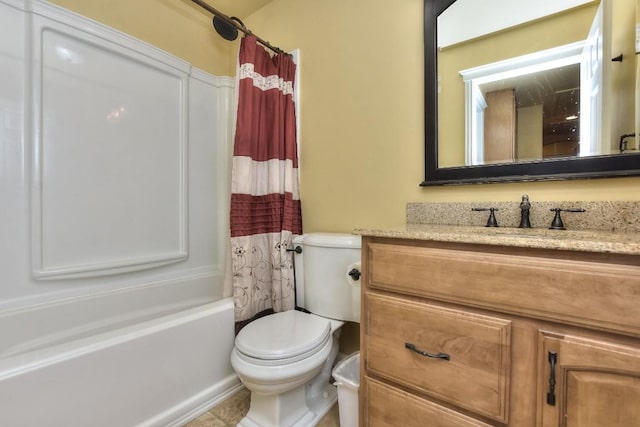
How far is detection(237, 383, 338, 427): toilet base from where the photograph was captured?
3.94 ft

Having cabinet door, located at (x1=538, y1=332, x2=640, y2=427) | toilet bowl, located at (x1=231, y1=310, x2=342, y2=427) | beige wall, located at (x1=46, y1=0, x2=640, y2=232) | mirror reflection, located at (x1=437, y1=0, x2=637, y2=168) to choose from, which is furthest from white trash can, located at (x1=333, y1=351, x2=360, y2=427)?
mirror reflection, located at (x1=437, y1=0, x2=637, y2=168)

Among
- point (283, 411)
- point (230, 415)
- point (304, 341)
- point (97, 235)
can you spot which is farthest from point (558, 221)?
point (97, 235)

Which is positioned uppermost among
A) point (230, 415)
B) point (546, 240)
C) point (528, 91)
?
point (528, 91)

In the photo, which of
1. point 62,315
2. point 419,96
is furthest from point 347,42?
point 62,315

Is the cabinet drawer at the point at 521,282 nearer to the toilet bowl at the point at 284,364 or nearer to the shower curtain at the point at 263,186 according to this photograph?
Answer: the toilet bowl at the point at 284,364

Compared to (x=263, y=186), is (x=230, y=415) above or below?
below

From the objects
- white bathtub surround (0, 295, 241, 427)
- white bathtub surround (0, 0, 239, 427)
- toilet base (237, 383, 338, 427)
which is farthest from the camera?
toilet base (237, 383, 338, 427)

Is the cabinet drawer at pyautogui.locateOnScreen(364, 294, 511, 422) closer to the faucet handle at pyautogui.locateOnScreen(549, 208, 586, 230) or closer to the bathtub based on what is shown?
the faucet handle at pyautogui.locateOnScreen(549, 208, 586, 230)

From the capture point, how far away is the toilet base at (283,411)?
1.20 metres

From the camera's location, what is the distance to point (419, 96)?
1371mm

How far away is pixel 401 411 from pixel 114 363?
103 centimetres

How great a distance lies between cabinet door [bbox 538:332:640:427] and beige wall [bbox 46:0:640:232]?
651 mm

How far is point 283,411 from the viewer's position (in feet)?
3.98

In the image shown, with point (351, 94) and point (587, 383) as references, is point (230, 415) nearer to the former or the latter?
point (587, 383)
